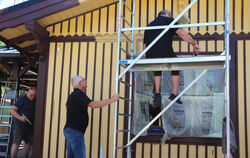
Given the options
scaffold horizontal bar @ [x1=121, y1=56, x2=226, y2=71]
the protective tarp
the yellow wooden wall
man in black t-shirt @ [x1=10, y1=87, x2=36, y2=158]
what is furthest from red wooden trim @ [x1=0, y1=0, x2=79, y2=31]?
scaffold horizontal bar @ [x1=121, y1=56, x2=226, y2=71]

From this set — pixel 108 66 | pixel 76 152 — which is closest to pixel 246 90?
pixel 108 66

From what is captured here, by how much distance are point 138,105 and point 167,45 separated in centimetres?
153

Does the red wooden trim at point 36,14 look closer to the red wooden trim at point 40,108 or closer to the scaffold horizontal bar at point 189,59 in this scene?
the red wooden trim at point 40,108

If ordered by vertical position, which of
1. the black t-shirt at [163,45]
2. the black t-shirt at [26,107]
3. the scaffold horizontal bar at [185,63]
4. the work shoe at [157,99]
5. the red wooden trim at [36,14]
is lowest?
the black t-shirt at [26,107]

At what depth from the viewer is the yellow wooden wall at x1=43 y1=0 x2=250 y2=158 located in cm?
588

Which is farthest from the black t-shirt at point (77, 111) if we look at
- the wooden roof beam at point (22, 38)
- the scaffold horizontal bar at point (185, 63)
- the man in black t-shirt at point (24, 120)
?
the wooden roof beam at point (22, 38)

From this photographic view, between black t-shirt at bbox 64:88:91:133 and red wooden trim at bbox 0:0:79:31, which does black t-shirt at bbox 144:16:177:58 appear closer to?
black t-shirt at bbox 64:88:91:133

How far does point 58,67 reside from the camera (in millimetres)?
6324

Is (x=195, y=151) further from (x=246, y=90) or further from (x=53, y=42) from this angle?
(x=53, y=42)

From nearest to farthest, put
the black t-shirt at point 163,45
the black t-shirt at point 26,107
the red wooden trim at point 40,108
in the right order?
the black t-shirt at point 163,45, the red wooden trim at point 40,108, the black t-shirt at point 26,107

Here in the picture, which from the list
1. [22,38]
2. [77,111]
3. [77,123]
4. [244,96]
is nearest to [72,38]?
[22,38]

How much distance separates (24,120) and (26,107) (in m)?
0.38

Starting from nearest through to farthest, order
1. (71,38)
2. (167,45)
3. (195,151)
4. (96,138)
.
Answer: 1. (167,45)
2. (195,151)
3. (96,138)
4. (71,38)

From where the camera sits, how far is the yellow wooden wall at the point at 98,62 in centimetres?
→ 588
